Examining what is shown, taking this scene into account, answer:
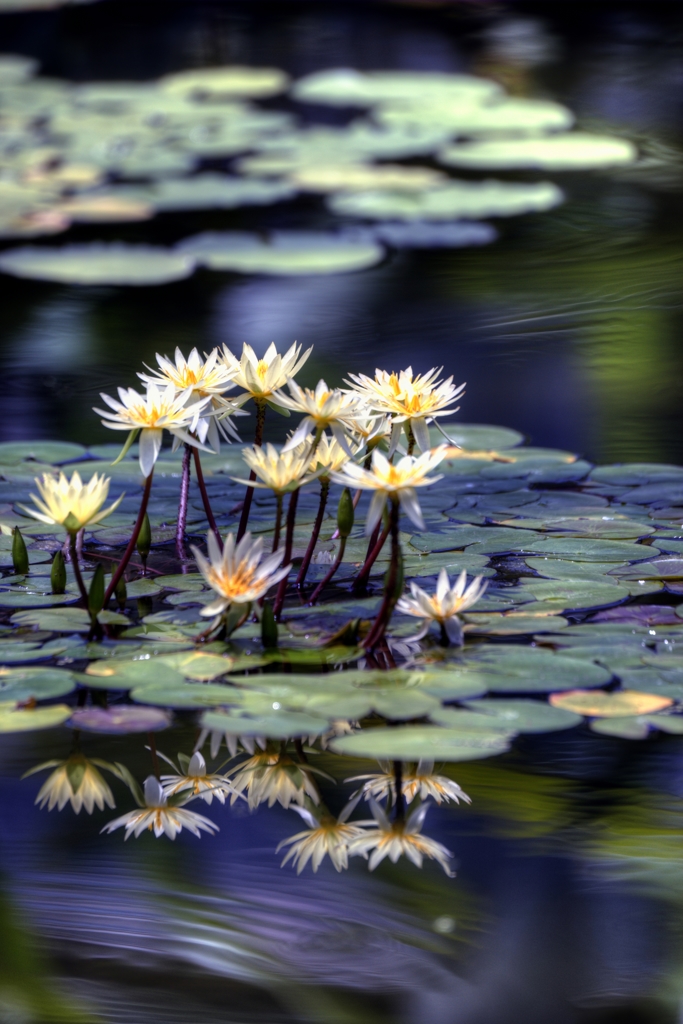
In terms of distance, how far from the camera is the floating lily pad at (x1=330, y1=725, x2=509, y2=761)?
111cm

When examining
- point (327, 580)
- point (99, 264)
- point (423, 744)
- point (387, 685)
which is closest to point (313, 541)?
point (327, 580)

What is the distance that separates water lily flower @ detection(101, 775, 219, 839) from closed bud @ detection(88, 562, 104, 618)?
262 millimetres

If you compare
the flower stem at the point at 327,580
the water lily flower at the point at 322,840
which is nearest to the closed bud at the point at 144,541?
the flower stem at the point at 327,580

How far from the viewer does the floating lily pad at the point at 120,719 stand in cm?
120

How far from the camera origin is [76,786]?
1139mm

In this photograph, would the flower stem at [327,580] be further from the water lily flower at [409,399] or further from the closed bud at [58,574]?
the closed bud at [58,574]

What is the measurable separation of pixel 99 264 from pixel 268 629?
267 cm

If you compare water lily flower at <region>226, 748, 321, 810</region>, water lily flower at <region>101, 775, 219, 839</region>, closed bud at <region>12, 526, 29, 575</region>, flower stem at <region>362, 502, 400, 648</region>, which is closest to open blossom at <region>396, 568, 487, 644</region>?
flower stem at <region>362, 502, 400, 648</region>

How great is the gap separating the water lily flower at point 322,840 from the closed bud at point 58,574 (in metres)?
0.49

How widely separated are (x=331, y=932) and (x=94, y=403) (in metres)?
1.78

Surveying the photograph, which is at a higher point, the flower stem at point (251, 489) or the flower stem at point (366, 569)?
the flower stem at point (251, 489)

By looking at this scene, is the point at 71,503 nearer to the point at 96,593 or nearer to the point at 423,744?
the point at 96,593

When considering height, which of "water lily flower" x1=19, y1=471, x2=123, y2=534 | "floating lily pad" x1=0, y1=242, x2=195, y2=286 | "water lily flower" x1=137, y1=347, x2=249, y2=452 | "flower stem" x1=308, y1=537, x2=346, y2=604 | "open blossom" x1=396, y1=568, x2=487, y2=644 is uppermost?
"water lily flower" x1=137, y1=347, x2=249, y2=452

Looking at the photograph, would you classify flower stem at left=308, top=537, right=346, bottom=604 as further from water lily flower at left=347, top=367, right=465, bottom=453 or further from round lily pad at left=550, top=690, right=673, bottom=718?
round lily pad at left=550, top=690, right=673, bottom=718
